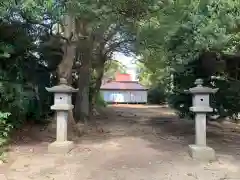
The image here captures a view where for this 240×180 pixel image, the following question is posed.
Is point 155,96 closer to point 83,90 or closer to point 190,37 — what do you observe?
point 83,90

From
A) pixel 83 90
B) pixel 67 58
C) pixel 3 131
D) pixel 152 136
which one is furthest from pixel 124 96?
pixel 3 131

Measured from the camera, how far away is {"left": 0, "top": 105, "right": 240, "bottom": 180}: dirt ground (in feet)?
22.0

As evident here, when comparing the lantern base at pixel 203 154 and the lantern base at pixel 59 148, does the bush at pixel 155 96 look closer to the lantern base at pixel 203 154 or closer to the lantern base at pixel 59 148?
the lantern base at pixel 59 148

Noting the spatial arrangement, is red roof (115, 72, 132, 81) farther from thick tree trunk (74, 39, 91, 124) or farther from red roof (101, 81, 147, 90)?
thick tree trunk (74, 39, 91, 124)

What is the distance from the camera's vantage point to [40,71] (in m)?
11.6

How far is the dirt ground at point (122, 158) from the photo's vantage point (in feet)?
22.0

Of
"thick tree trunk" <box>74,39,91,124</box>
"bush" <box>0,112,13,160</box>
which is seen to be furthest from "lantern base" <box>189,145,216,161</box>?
"thick tree trunk" <box>74,39,91,124</box>

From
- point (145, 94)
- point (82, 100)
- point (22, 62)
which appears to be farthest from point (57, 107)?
point (145, 94)

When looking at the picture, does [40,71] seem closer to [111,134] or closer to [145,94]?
[111,134]

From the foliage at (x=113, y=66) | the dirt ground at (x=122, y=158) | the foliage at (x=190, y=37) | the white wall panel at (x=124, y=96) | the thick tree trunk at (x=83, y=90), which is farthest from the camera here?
the white wall panel at (x=124, y=96)

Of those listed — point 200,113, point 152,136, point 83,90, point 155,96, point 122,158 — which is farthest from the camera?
point 155,96

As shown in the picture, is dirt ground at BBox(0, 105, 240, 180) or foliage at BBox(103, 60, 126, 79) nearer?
dirt ground at BBox(0, 105, 240, 180)

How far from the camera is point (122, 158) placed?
7.89m

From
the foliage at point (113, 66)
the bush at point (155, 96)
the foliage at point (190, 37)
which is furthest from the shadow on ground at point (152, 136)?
the bush at point (155, 96)
